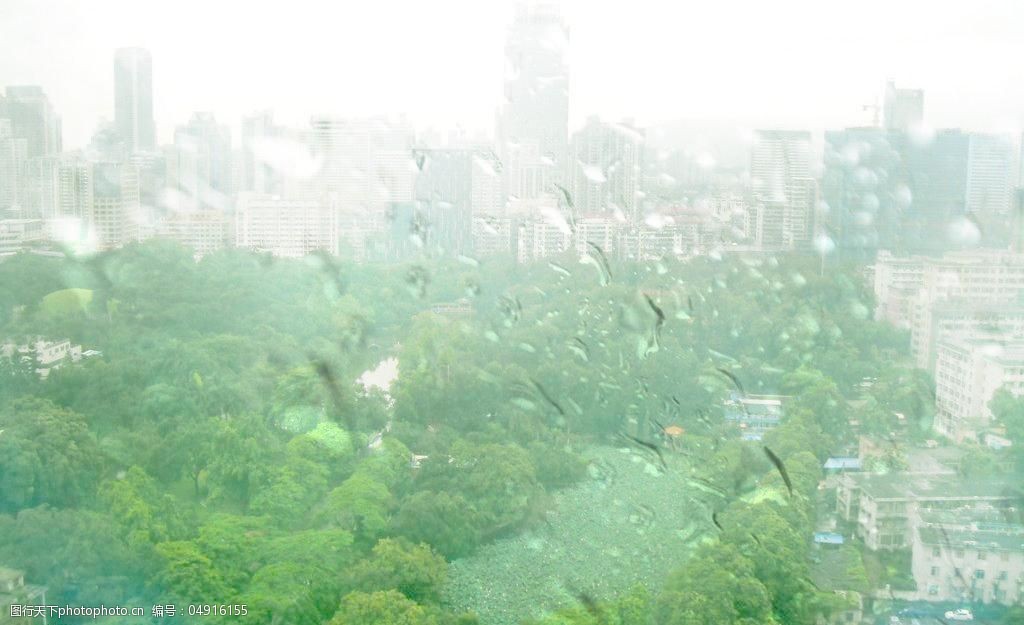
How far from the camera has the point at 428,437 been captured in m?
4.03

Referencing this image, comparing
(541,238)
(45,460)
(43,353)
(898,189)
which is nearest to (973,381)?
(898,189)

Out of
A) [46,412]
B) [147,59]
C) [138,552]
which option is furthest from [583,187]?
[138,552]

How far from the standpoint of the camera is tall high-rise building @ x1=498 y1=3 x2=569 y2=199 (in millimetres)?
6711

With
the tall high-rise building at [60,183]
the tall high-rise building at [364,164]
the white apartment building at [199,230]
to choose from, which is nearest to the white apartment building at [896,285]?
the tall high-rise building at [364,164]

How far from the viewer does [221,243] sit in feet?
22.9

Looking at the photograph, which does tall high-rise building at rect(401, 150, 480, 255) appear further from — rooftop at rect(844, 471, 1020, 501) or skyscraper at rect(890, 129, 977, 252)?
rooftop at rect(844, 471, 1020, 501)

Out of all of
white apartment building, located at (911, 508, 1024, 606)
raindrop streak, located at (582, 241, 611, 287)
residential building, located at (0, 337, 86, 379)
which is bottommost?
white apartment building, located at (911, 508, 1024, 606)

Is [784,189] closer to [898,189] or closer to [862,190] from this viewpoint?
[862,190]

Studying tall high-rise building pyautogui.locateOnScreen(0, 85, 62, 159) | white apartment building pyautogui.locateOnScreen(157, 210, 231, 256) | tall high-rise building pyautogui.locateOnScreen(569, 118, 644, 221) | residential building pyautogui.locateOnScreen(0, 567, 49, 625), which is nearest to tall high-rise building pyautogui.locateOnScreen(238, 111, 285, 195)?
white apartment building pyautogui.locateOnScreen(157, 210, 231, 256)

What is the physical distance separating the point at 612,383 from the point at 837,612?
2357 mm

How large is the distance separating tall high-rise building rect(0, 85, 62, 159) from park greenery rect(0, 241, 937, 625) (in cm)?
64

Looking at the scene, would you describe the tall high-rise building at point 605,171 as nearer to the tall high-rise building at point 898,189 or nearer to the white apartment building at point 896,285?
the tall high-rise building at point 898,189

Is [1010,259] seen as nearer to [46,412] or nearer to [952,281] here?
[952,281]

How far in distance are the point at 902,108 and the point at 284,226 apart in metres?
4.19
